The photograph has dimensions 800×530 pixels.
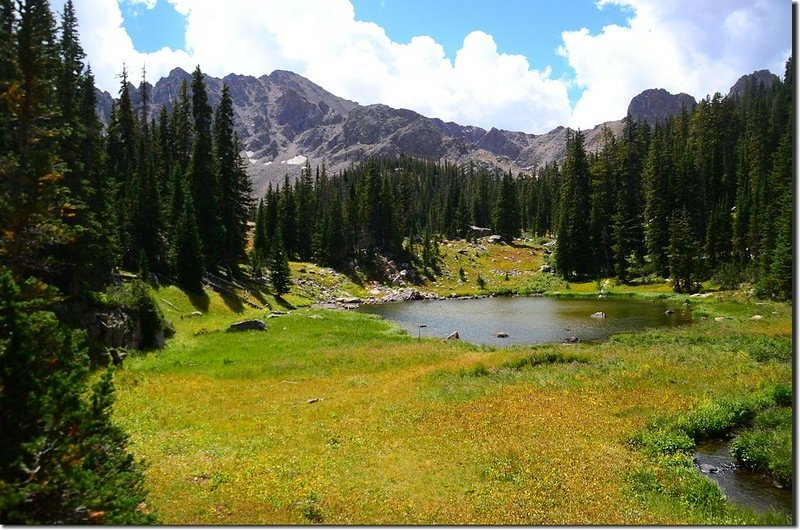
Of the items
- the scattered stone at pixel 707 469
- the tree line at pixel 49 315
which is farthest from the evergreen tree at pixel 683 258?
the tree line at pixel 49 315

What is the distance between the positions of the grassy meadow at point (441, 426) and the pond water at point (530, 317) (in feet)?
31.7

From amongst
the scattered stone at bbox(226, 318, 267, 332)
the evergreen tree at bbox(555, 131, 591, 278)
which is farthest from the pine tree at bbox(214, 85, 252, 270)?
the evergreen tree at bbox(555, 131, 591, 278)

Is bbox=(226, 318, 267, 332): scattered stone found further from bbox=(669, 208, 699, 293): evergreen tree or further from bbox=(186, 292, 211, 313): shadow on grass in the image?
bbox=(669, 208, 699, 293): evergreen tree

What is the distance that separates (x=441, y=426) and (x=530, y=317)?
42368 mm

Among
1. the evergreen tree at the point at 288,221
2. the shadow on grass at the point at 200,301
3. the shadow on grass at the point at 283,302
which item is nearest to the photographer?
the shadow on grass at the point at 200,301

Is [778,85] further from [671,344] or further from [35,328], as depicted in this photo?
[35,328]

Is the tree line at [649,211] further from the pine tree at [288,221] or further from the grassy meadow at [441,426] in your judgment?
the grassy meadow at [441,426]

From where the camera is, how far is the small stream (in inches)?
545

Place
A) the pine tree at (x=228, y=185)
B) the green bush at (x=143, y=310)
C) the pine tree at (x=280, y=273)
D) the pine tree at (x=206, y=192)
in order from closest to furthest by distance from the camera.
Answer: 1. the green bush at (x=143, y=310)
2. the pine tree at (x=206, y=192)
3. the pine tree at (x=280, y=273)
4. the pine tree at (x=228, y=185)

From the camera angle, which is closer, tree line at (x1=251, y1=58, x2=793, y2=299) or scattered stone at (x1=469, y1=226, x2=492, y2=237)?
tree line at (x1=251, y1=58, x2=793, y2=299)

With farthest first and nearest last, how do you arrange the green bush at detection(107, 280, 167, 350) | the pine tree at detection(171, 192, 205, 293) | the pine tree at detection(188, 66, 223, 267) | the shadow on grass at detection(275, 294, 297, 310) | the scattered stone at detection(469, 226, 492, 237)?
the scattered stone at detection(469, 226, 492, 237), the shadow on grass at detection(275, 294, 297, 310), the pine tree at detection(188, 66, 223, 267), the pine tree at detection(171, 192, 205, 293), the green bush at detection(107, 280, 167, 350)

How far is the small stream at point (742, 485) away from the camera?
45.4 ft

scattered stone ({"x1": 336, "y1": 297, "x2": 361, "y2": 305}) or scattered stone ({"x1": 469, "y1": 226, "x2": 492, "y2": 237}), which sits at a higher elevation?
scattered stone ({"x1": 469, "y1": 226, "x2": 492, "y2": 237})

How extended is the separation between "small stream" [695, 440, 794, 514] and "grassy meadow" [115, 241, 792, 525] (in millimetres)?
693
